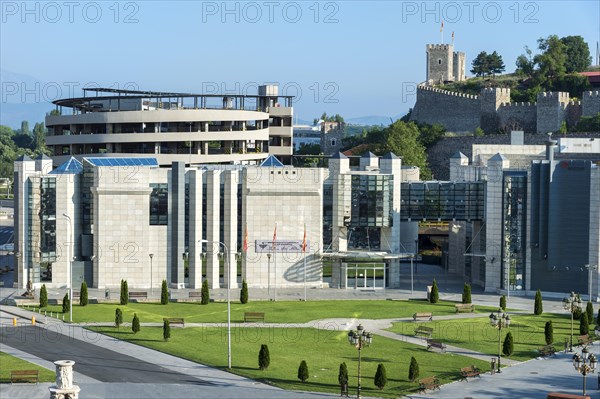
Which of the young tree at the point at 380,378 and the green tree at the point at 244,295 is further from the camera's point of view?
the green tree at the point at 244,295

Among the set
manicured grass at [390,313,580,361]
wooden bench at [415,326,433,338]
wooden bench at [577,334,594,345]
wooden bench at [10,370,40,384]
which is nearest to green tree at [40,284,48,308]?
wooden bench at [10,370,40,384]

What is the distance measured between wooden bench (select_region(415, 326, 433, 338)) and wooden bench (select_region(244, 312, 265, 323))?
1015 cm

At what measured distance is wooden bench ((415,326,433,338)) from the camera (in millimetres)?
73000

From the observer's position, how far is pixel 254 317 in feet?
255

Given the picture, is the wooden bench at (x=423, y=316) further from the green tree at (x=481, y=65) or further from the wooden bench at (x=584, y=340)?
the green tree at (x=481, y=65)

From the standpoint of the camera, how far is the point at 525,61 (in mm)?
172000

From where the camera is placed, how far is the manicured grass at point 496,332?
71000 mm

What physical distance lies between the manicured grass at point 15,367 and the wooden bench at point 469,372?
20741 millimetres

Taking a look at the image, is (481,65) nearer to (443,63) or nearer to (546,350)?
(443,63)

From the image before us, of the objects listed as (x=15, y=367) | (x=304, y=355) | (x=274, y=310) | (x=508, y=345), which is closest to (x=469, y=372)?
(x=508, y=345)

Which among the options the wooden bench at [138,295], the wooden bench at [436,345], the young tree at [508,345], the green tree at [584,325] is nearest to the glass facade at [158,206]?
the wooden bench at [138,295]

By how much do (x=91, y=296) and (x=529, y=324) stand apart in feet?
101

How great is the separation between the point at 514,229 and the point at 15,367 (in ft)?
140

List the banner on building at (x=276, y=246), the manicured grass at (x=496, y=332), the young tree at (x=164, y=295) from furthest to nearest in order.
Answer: the banner on building at (x=276, y=246) → the young tree at (x=164, y=295) → the manicured grass at (x=496, y=332)
